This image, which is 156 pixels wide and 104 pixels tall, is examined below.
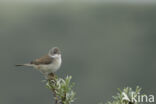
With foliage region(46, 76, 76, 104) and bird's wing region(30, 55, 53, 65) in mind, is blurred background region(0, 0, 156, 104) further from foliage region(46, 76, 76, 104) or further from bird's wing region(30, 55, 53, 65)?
foliage region(46, 76, 76, 104)

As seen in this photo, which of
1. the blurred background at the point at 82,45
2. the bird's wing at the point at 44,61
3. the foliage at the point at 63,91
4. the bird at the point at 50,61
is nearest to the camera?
the foliage at the point at 63,91

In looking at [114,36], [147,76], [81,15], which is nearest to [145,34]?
[114,36]

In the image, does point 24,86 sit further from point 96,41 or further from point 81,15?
point 81,15

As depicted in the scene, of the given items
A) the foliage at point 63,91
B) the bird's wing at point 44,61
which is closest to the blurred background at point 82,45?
the bird's wing at point 44,61

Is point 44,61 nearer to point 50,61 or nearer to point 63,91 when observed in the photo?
point 50,61

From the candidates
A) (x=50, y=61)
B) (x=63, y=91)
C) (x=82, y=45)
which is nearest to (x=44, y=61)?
(x=50, y=61)

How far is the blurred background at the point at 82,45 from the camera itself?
165 ft

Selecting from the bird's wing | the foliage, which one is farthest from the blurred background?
the foliage

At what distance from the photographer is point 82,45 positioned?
2758 inches

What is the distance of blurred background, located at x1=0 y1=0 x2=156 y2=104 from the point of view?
165ft

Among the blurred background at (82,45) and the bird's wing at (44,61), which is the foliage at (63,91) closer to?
the bird's wing at (44,61)

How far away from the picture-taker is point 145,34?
262ft

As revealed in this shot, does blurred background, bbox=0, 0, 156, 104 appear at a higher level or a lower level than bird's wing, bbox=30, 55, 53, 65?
higher

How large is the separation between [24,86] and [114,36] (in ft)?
101
